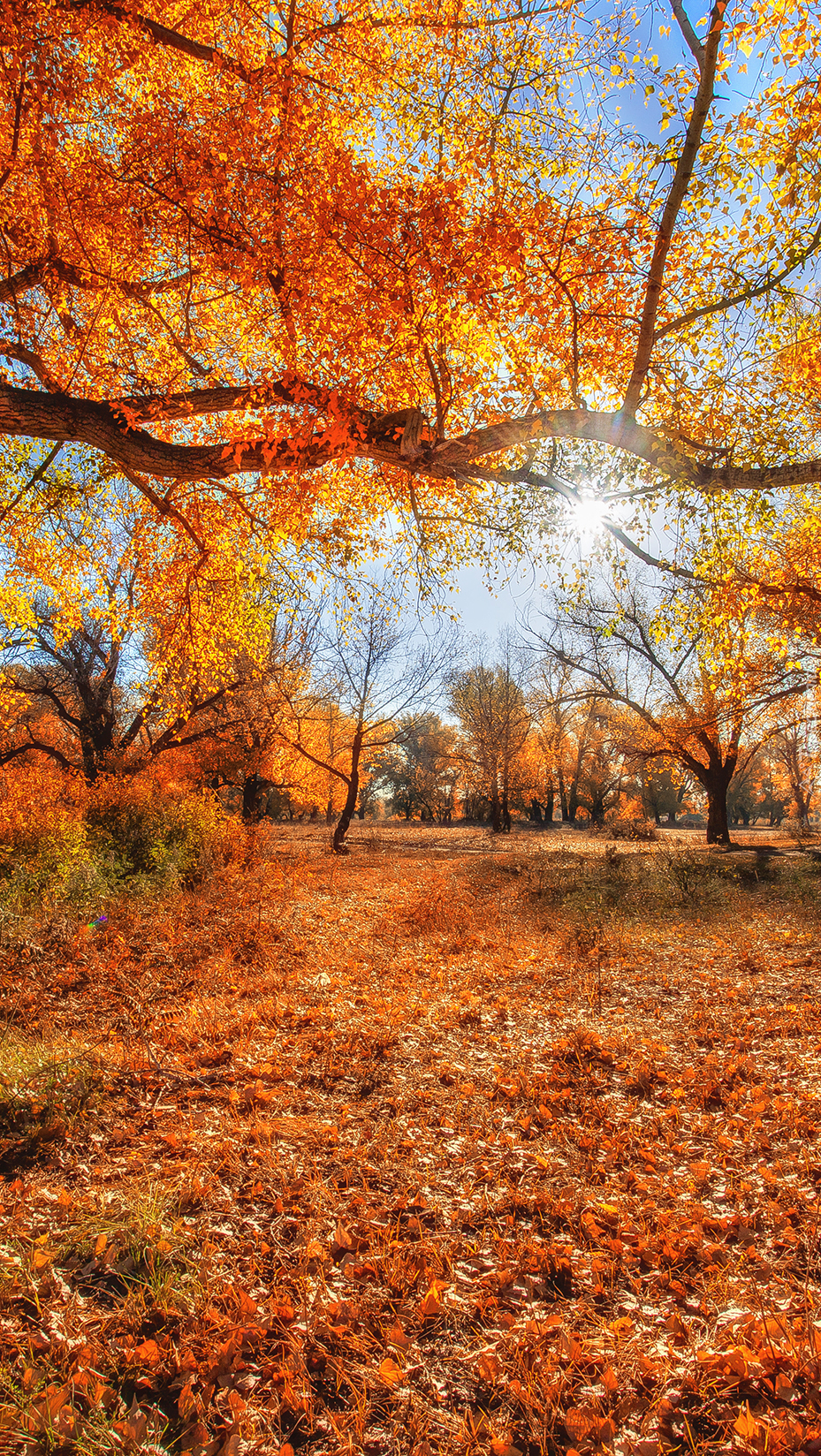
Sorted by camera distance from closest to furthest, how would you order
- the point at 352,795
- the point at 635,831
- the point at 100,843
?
the point at 100,843, the point at 352,795, the point at 635,831

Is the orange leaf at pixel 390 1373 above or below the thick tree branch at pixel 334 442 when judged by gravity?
below

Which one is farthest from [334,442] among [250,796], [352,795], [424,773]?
[424,773]

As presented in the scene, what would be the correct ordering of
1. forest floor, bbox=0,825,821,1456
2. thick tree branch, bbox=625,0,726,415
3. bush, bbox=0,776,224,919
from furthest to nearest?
bush, bbox=0,776,224,919 < thick tree branch, bbox=625,0,726,415 < forest floor, bbox=0,825,821,1456

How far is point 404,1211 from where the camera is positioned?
120 inches

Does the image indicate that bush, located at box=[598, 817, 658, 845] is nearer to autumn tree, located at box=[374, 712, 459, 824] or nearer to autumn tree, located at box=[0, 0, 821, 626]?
autumn tree, located at box=[0, 0, 821, 626]

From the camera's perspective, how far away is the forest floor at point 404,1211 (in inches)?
80.3

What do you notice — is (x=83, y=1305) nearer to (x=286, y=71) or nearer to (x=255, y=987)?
(x=255, y=987)

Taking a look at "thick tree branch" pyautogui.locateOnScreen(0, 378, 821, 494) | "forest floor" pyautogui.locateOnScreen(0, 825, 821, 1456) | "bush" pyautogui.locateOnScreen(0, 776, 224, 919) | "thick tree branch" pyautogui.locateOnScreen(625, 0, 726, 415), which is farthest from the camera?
"bush" pyautogui.locateOnScreen(0, 776, 224, 919)

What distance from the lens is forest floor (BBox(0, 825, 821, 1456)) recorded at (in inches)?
80.3

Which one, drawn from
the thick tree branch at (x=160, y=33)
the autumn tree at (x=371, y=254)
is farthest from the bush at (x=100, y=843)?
the thick tree branch at (x=160, y=33)

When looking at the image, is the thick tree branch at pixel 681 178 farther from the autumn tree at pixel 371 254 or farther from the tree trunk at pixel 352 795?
the tree trunk at pixel 352 795

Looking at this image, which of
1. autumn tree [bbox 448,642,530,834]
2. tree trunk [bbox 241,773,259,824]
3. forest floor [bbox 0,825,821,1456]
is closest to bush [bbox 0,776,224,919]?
forest floor [bbox 0,825,821,1456]

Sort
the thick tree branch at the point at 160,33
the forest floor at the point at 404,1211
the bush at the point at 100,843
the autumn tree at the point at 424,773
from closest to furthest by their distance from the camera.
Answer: the forest floor at the point at 404,1211
the thick tree branch at the point at 160,33
the bush at the point at 100,843
the autumn tree at the point at 424,773

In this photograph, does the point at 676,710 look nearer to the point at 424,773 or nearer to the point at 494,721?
the point at 494,721
